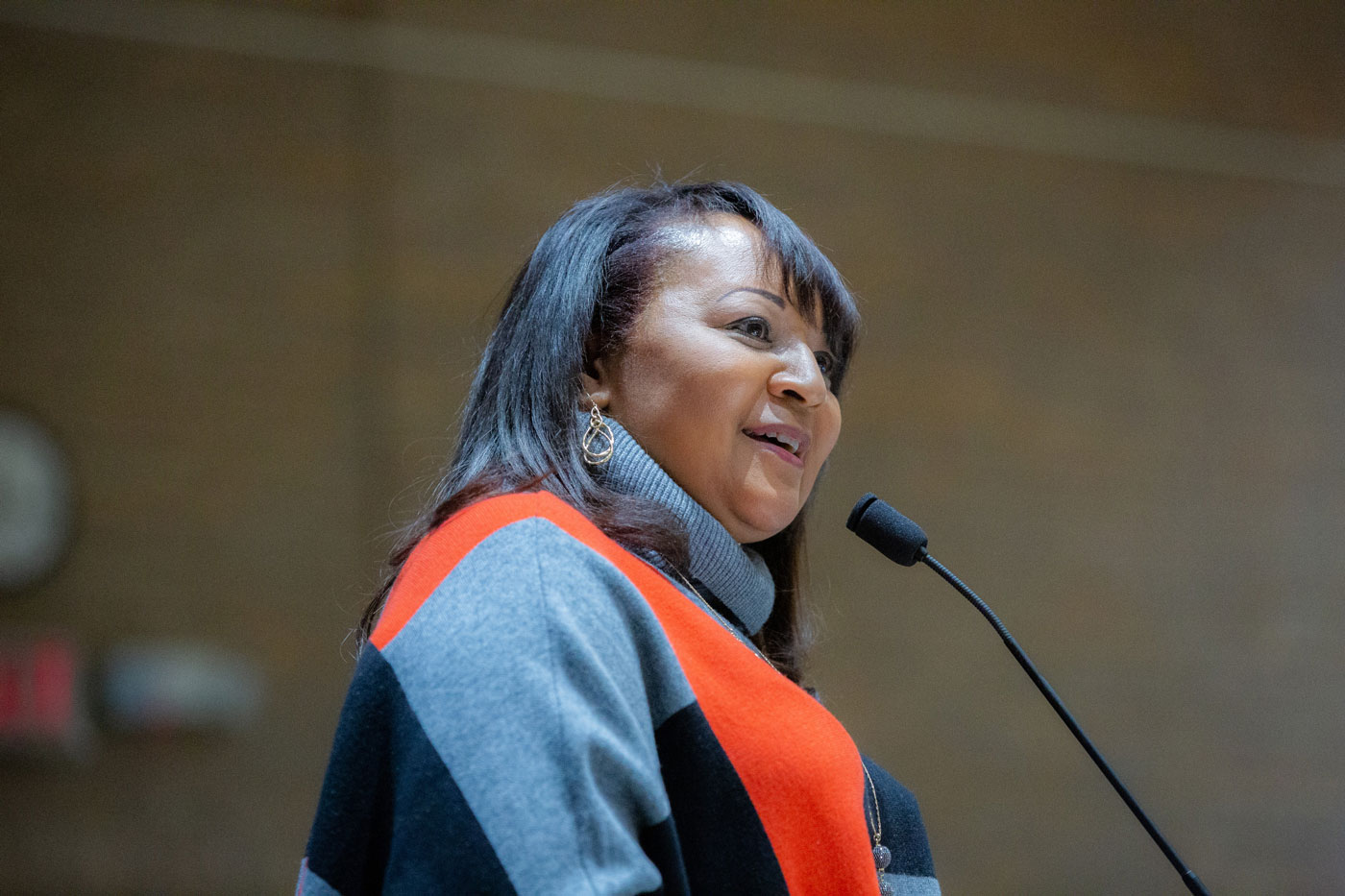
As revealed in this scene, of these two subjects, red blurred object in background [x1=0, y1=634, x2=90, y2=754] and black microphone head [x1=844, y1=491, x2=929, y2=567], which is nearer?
black microphone head [x1=844, y1=491, x2=929, y2=567]

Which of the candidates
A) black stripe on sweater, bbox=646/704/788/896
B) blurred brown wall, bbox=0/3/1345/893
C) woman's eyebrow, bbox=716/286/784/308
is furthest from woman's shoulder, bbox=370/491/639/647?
blurred brown wall, bbox=0/3/1345/893

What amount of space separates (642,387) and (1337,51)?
3.98 meters

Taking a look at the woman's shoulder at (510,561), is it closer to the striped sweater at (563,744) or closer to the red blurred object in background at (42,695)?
the striped sweater at (563,744)

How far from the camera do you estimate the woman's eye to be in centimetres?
121

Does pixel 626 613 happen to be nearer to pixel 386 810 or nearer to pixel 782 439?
pixel 386 810

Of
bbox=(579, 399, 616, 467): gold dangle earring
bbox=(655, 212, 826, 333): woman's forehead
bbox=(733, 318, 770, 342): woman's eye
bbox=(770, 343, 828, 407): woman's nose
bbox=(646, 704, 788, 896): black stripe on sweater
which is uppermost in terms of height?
bbox=(655, 212, 826, 333): woman's forehead

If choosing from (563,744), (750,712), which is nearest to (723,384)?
(750,712)

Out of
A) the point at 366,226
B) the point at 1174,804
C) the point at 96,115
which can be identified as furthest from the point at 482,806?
the point at 1174,804

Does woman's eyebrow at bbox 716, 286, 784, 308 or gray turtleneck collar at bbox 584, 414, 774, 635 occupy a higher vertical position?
woman's eyebrow at bbox 716, 286, 784, 308

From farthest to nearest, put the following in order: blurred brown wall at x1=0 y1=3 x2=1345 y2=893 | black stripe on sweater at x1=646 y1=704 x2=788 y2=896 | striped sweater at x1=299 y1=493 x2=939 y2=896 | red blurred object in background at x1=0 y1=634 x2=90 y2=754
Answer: blurred brown wall at x1=0 y1=3 x2=1345 y2=893 < red blurred object in background at x1=0 y1=634 x2=90 y2=754 < black stripe on sweater at x1=646 y1=704 x2=788 y2=896 < striped sweater at x1=299 y1=493 x2=939 y2=896

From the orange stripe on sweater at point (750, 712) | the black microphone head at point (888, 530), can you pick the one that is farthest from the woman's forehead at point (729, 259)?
the orange stripe on sweater at point (750, 712)

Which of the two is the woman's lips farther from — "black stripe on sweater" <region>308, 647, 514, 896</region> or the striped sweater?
"black stripe on sweater" <region>308, 647, 514, 896</region>

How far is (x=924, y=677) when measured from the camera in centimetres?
349

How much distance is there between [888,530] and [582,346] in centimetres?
39
